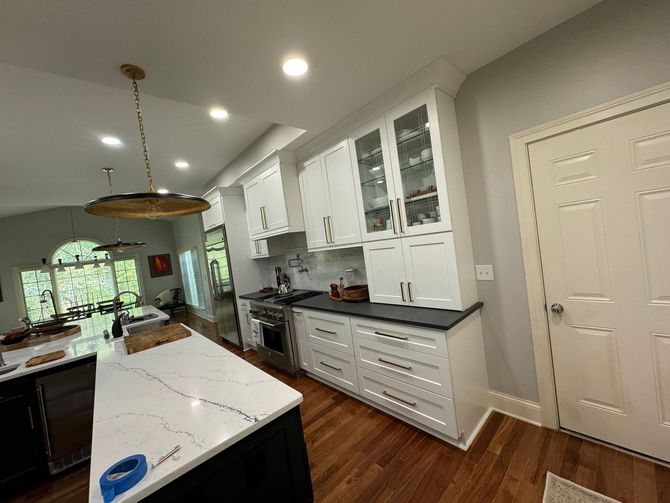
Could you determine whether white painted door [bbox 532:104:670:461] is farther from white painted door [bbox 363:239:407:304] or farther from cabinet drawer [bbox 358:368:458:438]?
white painted door [bbox 363:239:407:304]

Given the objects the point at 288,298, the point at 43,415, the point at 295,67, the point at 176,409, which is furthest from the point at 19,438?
the point at 295,67

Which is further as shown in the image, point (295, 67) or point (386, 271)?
point (386, 271)

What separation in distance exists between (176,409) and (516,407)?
226 cm

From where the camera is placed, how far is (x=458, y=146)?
6.72ft

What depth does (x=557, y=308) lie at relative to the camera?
1.75 meters

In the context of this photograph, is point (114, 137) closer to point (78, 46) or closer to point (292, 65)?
point (78, 46)

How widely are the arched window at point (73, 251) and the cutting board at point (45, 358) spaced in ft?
20.5

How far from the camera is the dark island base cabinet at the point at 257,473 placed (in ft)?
2.67

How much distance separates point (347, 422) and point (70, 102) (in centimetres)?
339

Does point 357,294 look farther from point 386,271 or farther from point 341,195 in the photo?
point 341,195

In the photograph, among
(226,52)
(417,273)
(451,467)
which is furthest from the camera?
(417,273)

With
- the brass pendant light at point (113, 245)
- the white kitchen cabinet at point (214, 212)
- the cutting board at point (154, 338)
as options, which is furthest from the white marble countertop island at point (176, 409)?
the white kitchen cabinet at point (214, 212)

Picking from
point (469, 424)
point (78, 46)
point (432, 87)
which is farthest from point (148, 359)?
point (432, 87)

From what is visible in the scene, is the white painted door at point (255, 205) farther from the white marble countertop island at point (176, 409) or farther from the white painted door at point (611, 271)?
the white painted door at point (611, 271)
